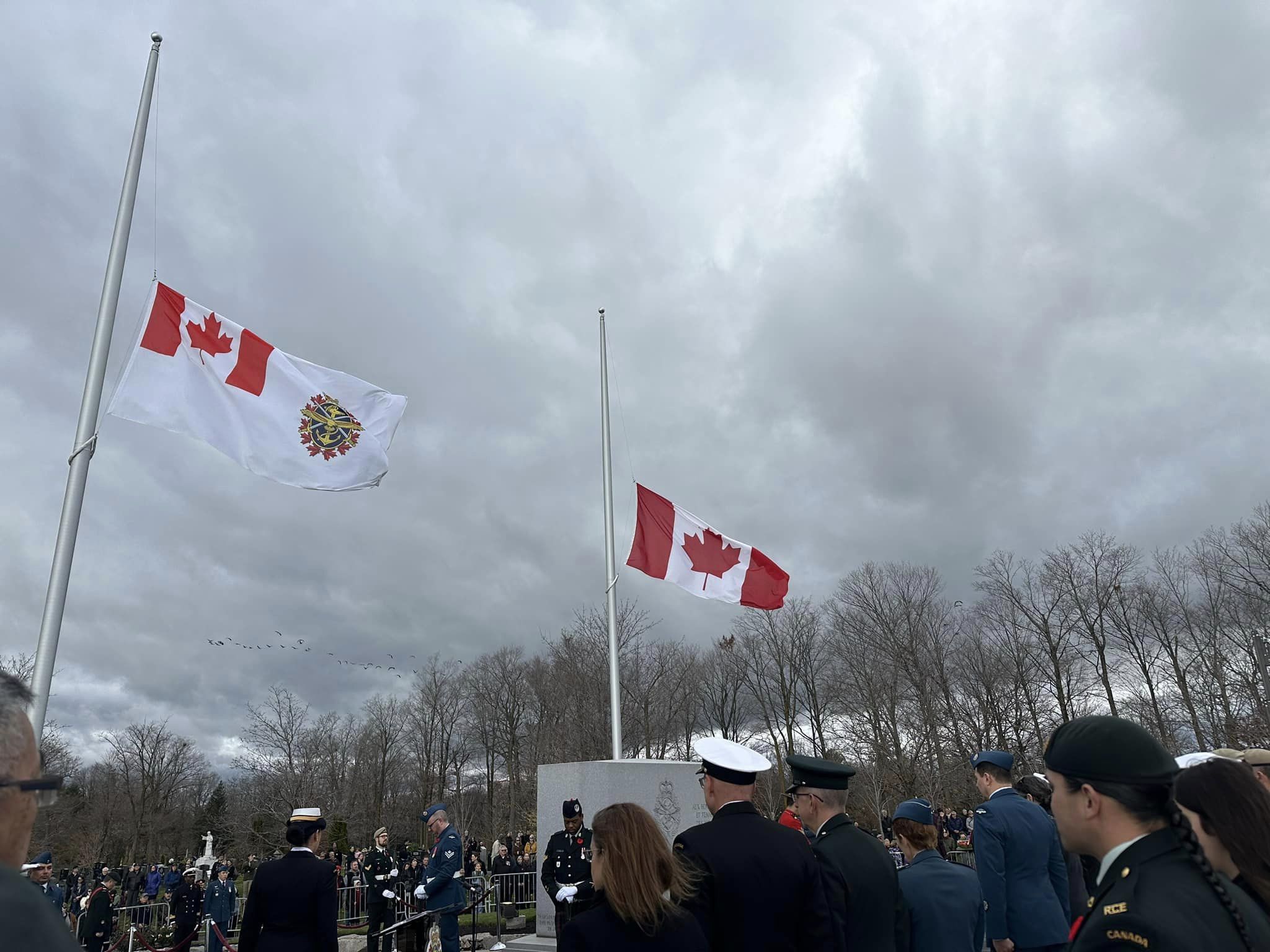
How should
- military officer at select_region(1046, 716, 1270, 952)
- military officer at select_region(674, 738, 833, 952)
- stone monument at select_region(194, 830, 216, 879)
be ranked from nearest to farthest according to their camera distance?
military officer at select_region(1046, 716, 1270, 952), military officer at select_region(674, 738, 833, 952), stone monument at select_region(194, 830, 216, 879)

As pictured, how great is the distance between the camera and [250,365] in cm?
836

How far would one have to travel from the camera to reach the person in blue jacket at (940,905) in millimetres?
4824

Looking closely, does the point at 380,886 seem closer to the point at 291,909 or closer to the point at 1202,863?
the point at 291,909

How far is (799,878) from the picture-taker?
3809 mm

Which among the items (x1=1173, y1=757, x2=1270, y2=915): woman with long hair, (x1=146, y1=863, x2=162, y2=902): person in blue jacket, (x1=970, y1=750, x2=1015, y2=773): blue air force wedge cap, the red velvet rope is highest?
(x1=970, y1=750, x2=1015, y2=773): blue air force wedge cap

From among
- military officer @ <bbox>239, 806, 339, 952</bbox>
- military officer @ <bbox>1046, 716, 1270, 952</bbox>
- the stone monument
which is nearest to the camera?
military officer @ <bbox>1046, 716, 1270, 952</bbox>

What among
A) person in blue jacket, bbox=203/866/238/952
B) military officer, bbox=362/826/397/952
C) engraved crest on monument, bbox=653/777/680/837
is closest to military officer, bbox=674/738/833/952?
engraved crest on monument, bbox=653/777/680/837

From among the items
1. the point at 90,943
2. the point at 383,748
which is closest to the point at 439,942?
the point at 90,943

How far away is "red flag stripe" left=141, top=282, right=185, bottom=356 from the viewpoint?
7863 mm

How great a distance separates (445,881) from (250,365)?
631cm

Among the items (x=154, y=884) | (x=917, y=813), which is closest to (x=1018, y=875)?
(x=917, y=813)

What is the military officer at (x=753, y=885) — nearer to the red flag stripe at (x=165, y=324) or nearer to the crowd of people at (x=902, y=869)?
the crowd of people at (x=902, y=869)

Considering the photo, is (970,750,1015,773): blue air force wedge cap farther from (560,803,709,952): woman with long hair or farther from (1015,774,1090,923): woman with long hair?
(560,803,709,952): woman with long hair

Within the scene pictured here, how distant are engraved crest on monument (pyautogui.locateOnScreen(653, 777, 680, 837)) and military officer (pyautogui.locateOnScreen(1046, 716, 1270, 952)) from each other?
10.8 m
